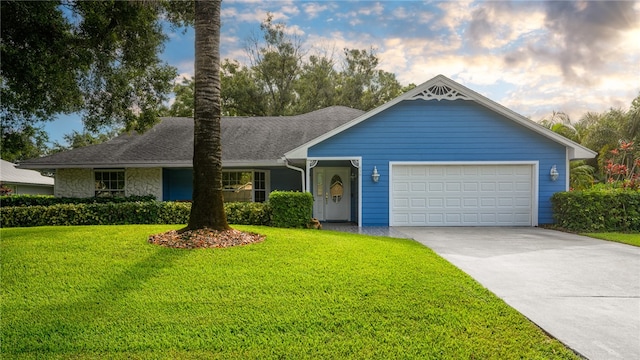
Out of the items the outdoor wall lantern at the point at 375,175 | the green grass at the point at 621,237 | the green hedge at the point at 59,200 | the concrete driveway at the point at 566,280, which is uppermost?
the outdoor wall lantern at the point at 375,175

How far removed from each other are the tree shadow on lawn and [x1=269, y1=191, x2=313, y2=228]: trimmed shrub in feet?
18.5

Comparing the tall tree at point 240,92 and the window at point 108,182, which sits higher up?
the tall tree at point 240,92

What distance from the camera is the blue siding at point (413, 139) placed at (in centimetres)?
1167

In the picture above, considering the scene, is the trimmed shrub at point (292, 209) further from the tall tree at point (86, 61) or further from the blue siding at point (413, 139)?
the tall tree at point (86, 61)

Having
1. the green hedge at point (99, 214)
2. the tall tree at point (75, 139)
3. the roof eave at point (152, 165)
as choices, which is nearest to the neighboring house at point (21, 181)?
the tall tree at point (75, 139)

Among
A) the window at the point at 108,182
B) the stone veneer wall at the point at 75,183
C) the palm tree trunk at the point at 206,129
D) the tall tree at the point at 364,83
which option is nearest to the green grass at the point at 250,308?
the palm tree trunk at the point at 206,129

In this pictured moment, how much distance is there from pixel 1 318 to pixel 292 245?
4.33 meters

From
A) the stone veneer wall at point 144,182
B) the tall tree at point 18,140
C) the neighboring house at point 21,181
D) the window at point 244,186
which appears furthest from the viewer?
the neighboring house at point 21,181

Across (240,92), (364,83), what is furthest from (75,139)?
(364,83)

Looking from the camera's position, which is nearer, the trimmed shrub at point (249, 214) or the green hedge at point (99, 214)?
the trimmed shrub at point (249, 214)

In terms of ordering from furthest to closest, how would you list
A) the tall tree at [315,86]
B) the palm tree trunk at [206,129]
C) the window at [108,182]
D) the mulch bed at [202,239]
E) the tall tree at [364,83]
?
the tall tree at [364,83] → the tall tree at [315,86] → the window at [108,182] → the palm tree trunk at [206,129] → the mulch bed at [202,239]

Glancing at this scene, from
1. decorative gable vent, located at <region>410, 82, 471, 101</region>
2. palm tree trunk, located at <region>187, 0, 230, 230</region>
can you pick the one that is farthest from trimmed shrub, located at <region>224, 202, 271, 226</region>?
decorative gable vent, located at <region>410, 82, 471, 101</region>

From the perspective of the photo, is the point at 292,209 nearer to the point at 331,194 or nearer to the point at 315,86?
the point at 331,194

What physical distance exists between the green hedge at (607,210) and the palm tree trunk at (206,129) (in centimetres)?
1033
